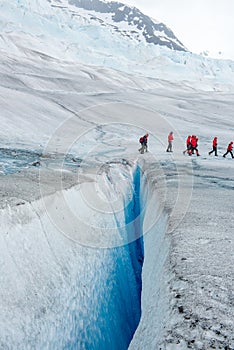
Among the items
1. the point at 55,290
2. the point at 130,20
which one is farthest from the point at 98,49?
the point at 55,290

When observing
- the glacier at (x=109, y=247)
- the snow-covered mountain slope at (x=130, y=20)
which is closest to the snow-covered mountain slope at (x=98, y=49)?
the snow-covered mountain slope at (x=130, y=20)

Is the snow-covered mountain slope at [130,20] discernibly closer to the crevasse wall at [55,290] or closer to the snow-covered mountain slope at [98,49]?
the snow-covered mountain slope at [98,49]

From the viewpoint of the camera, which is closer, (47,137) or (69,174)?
(69,174)

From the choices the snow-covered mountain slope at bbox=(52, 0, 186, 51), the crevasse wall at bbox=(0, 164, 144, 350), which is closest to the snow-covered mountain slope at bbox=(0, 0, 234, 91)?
the snow-covered mountain slope at bbox=(52, 0, 186, 51)

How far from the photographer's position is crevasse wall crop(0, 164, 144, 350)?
499 centimetres

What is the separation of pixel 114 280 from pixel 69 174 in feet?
12.9

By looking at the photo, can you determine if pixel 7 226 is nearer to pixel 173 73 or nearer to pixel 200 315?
pixel 200 315

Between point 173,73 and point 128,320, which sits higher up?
point 173,73

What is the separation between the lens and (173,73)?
84188mm

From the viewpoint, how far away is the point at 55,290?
591cm

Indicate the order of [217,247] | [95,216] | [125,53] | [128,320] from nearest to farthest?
[217,247], [128,320], [95,216], [125,53]

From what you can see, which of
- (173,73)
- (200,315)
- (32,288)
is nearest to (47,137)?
(32,288)

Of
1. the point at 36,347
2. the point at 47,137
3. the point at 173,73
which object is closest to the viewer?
the point at 36,347

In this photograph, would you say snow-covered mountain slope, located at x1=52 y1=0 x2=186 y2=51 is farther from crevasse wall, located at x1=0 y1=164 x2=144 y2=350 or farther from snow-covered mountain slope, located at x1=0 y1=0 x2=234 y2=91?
crevasse wall, located at x1=0 y1=164 x2=144 y2=350
